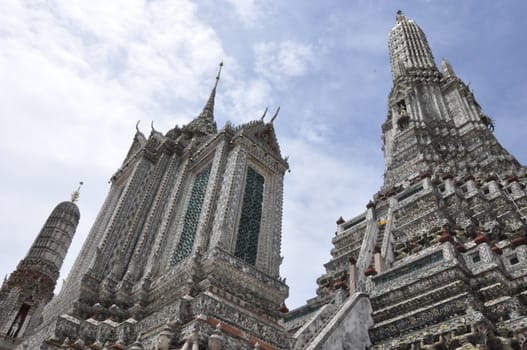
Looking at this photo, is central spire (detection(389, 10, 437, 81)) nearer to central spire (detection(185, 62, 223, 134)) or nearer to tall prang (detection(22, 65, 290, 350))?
central spire (detection(185, 62, 223, 134))

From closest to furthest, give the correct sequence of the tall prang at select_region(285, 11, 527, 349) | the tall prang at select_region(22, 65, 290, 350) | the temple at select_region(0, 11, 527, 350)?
the tall prang at select_region(285, 11, 527, 349) → the temple at select_region(0, 11, 527, 350) → the tall prang at select_region(22, 65, 290, 350)

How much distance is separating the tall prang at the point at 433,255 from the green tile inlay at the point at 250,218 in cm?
242

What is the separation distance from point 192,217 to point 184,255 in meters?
1.69

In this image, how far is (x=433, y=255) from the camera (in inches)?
427

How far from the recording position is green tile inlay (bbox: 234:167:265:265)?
47.2 ft

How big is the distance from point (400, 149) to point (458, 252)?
13.0m

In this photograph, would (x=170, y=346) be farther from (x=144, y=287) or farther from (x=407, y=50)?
(x=407, y=50)

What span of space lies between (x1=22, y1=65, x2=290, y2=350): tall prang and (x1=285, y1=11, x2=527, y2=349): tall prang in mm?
1552

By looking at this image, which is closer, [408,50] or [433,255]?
[433,255]

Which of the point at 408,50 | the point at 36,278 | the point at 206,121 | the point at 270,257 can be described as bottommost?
the point at 270,257

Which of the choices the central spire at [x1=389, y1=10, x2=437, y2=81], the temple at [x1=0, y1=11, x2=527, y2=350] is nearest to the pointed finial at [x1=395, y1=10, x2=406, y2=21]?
the central spire at [x1=389, y1=10, x2=437, y2=81]

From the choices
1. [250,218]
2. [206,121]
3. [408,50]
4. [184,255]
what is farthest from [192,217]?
[408,50]

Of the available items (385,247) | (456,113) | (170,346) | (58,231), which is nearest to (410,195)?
(385,247)

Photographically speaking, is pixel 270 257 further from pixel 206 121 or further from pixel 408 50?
pixel 408 50
